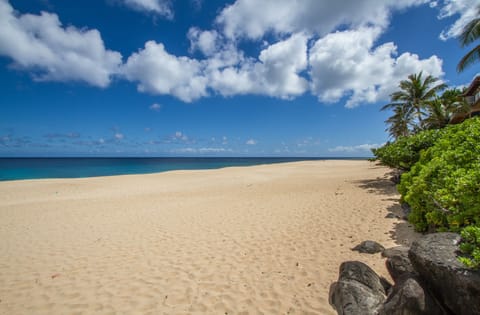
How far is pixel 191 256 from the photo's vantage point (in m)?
5.69

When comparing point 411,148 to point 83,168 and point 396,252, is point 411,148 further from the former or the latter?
point 83,168

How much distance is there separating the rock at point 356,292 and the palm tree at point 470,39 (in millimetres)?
17426

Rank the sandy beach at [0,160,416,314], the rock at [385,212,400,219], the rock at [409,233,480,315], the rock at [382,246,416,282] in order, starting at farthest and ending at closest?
the rock at [385,212,400,219] → the sandy beach at [0,160,416,314] → the rock at [382,246,416,282] → the rock at [409,233,480,315]

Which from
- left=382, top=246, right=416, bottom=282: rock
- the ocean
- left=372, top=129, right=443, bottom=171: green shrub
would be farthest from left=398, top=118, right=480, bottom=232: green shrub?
the ocean

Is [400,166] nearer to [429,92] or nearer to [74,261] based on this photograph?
[74,261]

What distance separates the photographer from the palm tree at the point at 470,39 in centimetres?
1234

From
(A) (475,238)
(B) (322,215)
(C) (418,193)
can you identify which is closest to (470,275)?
(A) (475,238)

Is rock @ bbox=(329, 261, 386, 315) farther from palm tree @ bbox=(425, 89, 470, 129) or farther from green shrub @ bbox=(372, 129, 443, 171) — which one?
palm tree @ bbox=(425, 89, 470, 129)

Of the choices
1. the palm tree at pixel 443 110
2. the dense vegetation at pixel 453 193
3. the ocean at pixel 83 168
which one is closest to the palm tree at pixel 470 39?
the palm tree at pixel 443 110

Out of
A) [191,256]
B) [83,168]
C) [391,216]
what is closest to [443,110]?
[391,216]

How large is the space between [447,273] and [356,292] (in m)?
1.23

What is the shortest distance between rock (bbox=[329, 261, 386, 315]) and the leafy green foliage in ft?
4.44

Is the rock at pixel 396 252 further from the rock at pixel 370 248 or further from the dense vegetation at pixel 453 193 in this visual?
the dense vegetation at pixel 453 193

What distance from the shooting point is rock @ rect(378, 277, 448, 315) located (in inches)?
106
